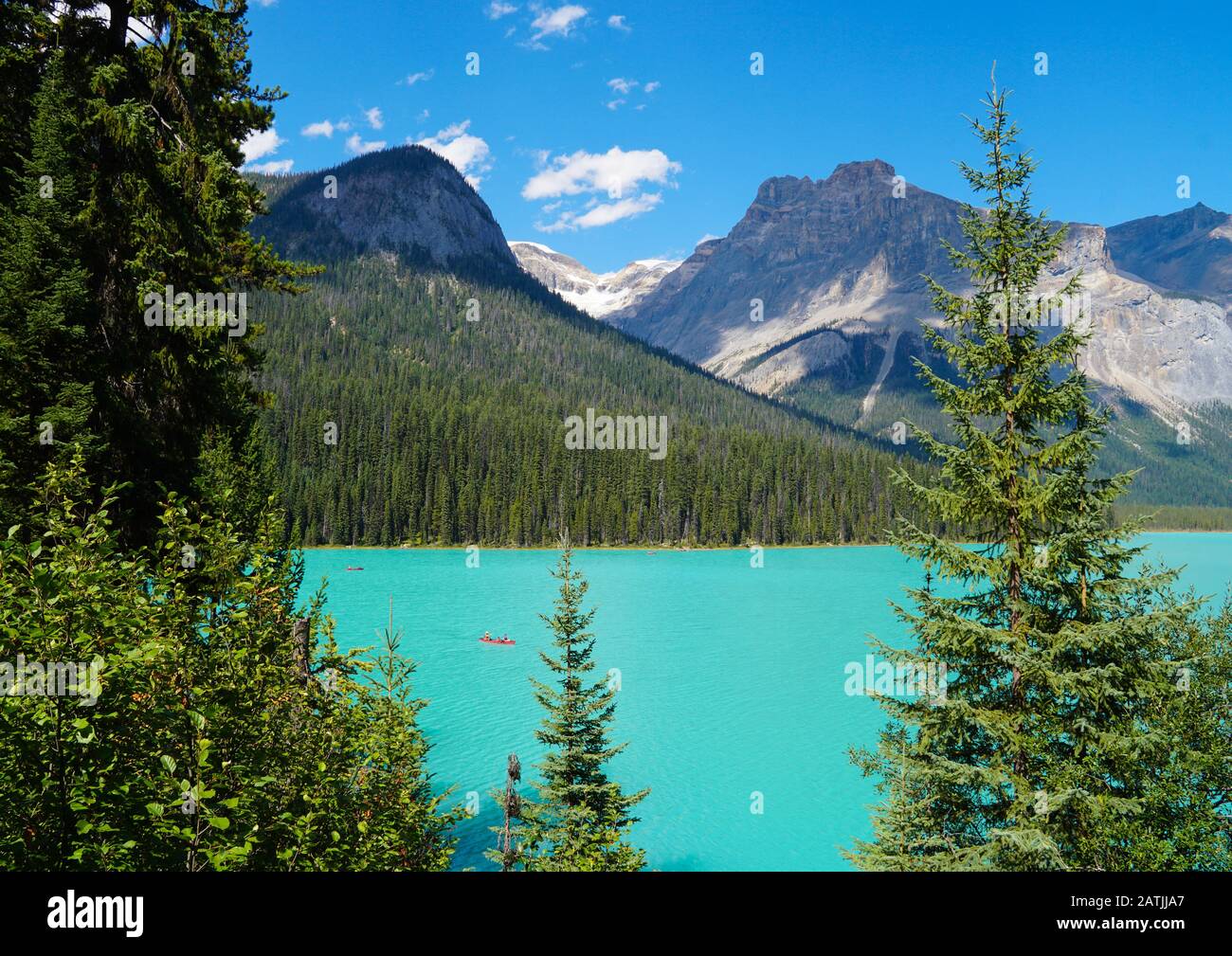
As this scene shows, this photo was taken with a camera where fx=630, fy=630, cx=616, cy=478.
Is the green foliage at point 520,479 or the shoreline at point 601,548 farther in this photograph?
the green foliage at point 520,479

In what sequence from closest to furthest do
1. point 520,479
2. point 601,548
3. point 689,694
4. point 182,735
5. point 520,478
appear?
point 182,735, point 689,694, point 601,548, point 520,479, point 520,478

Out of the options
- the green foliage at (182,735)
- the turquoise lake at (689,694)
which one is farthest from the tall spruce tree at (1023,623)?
the green foliage at (182,735)

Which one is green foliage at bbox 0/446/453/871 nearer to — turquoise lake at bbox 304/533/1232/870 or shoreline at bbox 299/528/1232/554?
turquoise lake at bbox 304/533/1232/870

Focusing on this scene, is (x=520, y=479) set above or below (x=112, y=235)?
below

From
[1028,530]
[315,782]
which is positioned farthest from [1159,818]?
[315,782]

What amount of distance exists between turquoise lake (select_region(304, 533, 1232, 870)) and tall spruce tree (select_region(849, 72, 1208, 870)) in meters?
1.69

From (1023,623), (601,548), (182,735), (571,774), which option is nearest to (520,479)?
(601,548)

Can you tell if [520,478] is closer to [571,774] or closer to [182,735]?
[571,774]

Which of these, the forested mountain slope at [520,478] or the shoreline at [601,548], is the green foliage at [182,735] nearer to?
the shoreline at [601,548]

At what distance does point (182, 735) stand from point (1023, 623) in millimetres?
10928

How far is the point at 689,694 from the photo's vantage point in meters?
34.1

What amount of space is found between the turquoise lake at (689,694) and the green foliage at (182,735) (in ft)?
17.4

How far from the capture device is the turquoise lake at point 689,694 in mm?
20938

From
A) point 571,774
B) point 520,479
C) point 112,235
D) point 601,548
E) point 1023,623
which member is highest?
point 112,235
